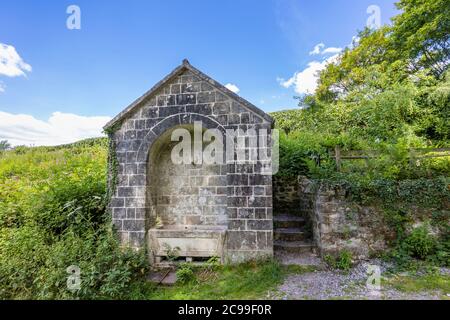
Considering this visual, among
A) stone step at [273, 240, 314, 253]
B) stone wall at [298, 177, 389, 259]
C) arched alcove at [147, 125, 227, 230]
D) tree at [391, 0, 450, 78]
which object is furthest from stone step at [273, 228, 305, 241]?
tree at [391, 0, 450, 78]

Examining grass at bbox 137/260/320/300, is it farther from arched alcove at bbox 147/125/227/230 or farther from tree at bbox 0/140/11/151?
tree at bbox 0/140/11/151

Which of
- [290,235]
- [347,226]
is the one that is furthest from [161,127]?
[347,226]

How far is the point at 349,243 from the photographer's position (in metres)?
4.79

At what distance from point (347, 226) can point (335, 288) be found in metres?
1.45

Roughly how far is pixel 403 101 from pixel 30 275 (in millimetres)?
12804

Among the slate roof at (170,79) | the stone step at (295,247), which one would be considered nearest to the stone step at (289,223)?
the stone step at (295,247)

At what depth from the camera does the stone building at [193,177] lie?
4.77 metres

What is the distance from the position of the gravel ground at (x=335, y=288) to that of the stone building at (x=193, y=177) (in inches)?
32.3

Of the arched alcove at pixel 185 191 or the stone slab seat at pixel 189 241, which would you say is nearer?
the stone slab seat at pixel 189 241

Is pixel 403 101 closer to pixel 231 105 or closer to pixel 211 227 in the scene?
pixel 231 105

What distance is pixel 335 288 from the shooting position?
388 centimetres

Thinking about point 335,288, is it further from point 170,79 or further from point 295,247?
point 170,79

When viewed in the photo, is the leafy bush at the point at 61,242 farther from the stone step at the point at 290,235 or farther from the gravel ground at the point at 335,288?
the stone step at the point at 290,235

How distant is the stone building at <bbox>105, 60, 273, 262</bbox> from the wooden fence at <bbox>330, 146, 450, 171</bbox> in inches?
110
